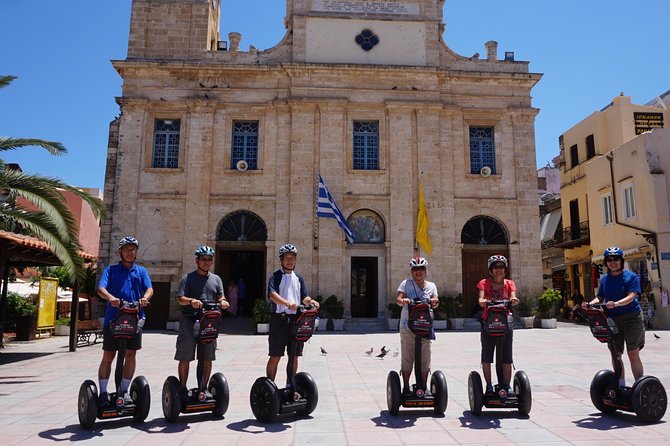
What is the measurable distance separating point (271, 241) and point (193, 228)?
297 centimetres

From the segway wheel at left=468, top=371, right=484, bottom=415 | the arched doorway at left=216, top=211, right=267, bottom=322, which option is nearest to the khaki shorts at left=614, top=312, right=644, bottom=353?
the segway wheel at left=468, top=371, right=484, bottom=415

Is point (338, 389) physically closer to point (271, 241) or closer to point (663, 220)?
point (271, 241)

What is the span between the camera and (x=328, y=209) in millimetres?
18859

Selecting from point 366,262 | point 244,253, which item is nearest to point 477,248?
point 366,262

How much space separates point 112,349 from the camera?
5270mm

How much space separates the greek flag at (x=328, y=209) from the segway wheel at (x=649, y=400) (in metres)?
14.1

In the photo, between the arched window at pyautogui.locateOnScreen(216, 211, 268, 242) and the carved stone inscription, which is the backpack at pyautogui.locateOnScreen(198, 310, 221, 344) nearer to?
the arched window at pyautogui.locateOnScreen(216, 211, 268, 242)

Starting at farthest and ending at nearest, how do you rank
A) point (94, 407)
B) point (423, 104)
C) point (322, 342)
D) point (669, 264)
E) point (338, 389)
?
point (423, 104) < point (669, 264) < point (322, 342) < point (338, 389) < point (94, 407)

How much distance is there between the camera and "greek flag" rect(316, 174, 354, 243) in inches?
741

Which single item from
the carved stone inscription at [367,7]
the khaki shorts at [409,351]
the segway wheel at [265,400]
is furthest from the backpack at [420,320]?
Answer: the carved stone inscription at [367,7]

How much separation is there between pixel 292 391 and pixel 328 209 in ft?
44.5

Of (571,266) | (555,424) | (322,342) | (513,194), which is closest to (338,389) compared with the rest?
(555,424)

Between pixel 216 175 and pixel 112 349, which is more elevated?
pixel 216 175

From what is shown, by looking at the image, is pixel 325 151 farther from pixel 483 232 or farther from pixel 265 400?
pixel 265 400
